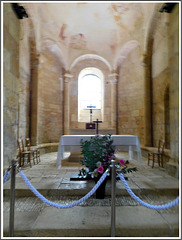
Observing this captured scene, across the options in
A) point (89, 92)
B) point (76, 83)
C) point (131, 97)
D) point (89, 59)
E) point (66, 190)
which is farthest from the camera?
point (89, 92)

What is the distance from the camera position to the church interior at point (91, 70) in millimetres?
6480

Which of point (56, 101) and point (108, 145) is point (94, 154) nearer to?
point (108, 145)

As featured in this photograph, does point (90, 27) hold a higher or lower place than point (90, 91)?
higher

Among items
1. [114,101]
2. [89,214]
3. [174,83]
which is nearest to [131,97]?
[114,101]

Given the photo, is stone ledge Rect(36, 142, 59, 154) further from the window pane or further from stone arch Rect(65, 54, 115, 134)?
the window pane

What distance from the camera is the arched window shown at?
1048 cm

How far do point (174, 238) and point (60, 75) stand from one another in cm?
899

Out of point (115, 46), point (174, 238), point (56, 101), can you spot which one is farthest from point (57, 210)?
point (115, 46)

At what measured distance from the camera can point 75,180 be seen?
396 cm

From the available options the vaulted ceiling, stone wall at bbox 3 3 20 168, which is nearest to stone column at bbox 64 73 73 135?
the vaulted ceiling

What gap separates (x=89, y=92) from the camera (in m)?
10.8

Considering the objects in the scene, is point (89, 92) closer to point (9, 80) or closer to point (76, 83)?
point (76, 83)

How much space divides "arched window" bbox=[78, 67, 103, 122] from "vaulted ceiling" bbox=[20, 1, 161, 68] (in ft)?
3.64

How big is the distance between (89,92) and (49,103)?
2.75m
